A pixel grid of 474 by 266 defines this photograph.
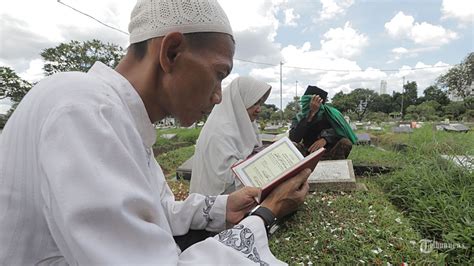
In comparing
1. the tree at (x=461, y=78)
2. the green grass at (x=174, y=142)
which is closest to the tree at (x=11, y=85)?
the green grass at (x=174, y=142)

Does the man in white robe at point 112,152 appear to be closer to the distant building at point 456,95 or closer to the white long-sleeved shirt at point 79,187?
the white long-sleeved shirt at point 79,187

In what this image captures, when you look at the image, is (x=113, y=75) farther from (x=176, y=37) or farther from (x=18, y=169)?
(x=18, y=169)

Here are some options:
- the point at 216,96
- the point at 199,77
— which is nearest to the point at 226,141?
the point at 216,96

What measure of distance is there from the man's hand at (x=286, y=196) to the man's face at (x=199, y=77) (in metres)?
0.58

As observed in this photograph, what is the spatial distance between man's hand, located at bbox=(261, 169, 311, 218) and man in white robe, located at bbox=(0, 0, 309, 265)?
1.03 feet

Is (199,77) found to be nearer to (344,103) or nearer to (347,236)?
(347,236)

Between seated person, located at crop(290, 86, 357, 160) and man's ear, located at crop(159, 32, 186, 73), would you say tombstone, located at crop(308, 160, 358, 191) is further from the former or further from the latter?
man's ear, located at crop(159, 32, 186, 73)

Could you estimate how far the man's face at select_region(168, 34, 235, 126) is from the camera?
962 mm

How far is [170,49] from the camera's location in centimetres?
94

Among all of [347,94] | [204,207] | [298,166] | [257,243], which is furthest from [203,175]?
[347,94]

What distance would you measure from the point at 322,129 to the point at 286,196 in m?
3.59

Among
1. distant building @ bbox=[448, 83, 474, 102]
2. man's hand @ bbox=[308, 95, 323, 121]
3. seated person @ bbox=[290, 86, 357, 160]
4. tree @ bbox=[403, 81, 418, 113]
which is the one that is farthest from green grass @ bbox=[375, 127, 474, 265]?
tree @ bbox=[403, 81, 418, 113]

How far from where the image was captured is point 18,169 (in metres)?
0.70

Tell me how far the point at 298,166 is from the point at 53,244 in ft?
3.65
